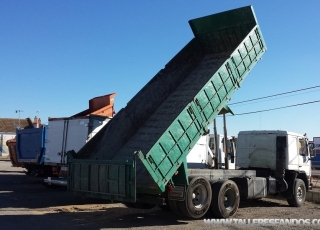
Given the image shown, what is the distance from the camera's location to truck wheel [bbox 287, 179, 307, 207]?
12.4m

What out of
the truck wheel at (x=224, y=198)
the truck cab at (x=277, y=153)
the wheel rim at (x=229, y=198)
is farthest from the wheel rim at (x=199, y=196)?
the truck cab at (x=277, y=153)

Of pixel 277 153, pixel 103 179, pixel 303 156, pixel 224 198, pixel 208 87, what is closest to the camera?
pixel 103 179

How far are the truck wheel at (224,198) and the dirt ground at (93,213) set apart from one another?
42cm

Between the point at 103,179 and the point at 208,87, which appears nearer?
the point at 103,179

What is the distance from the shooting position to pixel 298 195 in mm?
12602

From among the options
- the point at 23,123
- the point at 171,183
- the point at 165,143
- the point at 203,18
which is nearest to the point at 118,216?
the point at 171,183

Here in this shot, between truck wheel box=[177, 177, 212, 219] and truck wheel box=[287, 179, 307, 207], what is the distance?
4.50 m

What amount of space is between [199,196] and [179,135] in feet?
5.48

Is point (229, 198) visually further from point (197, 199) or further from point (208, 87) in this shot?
point (208, 87)

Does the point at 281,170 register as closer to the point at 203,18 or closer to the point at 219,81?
the point at 219,81

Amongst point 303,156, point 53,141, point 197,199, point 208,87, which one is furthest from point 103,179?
point 303,156

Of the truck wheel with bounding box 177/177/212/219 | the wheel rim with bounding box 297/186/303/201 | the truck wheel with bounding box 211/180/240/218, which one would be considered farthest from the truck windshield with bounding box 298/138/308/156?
the truck wheel with bounding box 177/177/212/219

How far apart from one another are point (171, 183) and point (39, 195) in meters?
6.68

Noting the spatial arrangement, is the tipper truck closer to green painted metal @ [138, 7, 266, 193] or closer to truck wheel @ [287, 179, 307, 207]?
green painted metal @ [138, 7, 266, 193]
